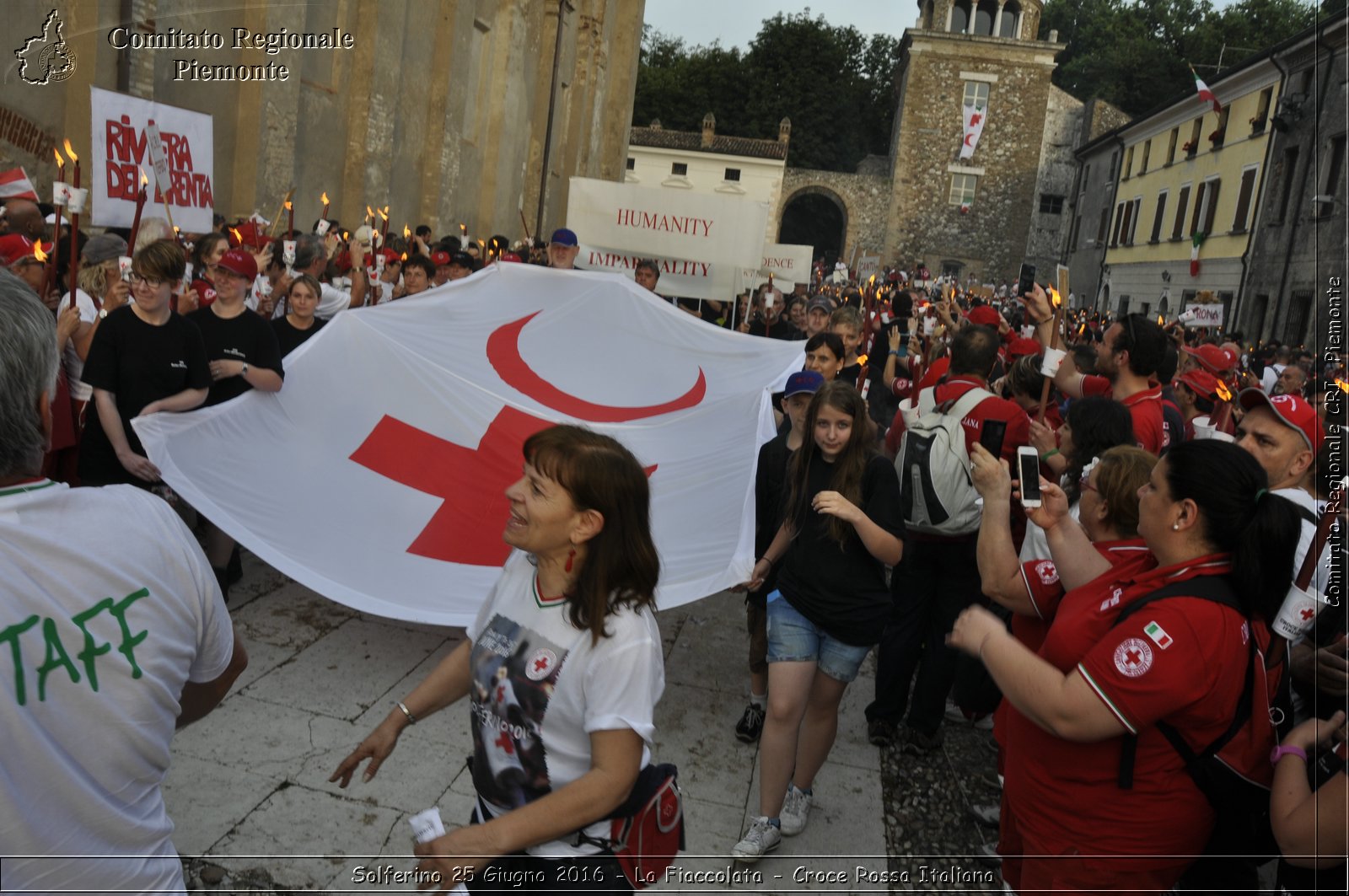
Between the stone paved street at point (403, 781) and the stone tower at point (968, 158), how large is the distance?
53.3 m

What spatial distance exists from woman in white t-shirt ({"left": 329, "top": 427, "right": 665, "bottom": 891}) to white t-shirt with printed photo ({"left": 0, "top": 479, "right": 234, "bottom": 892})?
558mm

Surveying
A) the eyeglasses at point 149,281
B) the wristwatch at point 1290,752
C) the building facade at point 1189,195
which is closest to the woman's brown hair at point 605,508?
the wristwatch at point 1290,752

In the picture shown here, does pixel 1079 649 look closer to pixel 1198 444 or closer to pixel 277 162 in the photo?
pixel 1198 444

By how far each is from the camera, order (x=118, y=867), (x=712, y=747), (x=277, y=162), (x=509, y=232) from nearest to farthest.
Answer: (x=118, y=867) → (x=712, y=747) → (x=277, y=162) → (x=509, y=232)

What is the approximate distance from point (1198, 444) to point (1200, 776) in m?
0.84

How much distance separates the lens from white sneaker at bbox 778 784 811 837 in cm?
421

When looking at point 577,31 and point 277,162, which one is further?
point 577,31

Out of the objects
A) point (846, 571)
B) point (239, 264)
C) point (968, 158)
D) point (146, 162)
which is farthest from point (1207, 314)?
point (968, 158)

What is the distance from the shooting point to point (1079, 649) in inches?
106

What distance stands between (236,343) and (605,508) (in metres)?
4.17

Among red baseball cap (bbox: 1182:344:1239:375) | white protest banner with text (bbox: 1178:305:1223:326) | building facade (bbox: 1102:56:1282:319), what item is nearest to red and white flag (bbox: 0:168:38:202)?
red baseball cap (bbox: 1182:344:1239:375)

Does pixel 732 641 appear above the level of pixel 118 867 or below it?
below

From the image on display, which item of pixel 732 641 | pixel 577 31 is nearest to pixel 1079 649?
pixel 732 641

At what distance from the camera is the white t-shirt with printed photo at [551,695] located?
2.16 m
